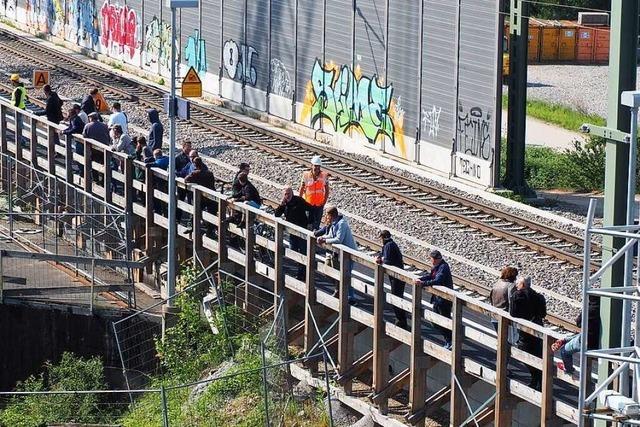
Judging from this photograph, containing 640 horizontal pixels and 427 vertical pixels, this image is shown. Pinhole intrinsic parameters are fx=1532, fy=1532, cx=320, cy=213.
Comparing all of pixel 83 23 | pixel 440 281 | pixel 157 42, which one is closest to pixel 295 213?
pixel 440 281

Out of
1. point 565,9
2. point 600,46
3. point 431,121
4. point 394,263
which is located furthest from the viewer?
point 565,9

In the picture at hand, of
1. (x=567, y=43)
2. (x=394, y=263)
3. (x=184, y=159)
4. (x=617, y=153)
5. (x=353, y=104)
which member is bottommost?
(x=567, y=43)

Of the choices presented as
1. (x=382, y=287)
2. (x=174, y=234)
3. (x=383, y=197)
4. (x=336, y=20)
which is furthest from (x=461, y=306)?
(x=336, y=20)

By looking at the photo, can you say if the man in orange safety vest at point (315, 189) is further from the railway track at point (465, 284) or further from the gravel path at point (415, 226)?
the gravel path at point (415, 226)

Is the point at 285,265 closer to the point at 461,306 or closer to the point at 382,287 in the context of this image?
the point at 382,287

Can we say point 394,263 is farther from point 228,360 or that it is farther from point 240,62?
point 240,62

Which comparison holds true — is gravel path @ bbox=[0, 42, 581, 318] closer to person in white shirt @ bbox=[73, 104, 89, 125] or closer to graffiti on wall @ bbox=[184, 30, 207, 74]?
person in white shirt @ bbox=[73, 104, 89, 125]

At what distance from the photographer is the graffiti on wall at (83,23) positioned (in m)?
50.1

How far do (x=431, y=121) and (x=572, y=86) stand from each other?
22149mm

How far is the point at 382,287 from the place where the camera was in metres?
18.0

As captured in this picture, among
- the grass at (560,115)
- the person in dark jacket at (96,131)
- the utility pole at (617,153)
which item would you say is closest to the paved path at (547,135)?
the grass at (560,115)

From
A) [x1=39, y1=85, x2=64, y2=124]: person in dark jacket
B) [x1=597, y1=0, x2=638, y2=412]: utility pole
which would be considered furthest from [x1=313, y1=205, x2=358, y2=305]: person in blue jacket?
[x1=39, y1=85, x2=64, y2=124]: person in dark jacket

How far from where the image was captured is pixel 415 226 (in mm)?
26562

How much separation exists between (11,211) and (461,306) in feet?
35.3
